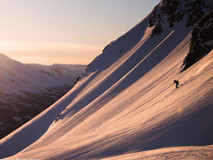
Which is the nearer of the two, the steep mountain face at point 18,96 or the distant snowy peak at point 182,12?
the distant snowy peak at point 182,12

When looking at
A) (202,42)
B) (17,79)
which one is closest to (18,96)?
(17,79)

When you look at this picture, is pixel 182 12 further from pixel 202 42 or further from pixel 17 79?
pixel 17 79

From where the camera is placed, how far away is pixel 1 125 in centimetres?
7475

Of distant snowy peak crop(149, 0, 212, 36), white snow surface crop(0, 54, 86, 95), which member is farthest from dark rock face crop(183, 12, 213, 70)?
white snow surface crop(0, 54, 86, 95)

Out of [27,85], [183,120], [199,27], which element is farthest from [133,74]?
[27,85]

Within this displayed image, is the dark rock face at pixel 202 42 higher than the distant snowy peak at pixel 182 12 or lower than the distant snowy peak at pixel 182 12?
lower

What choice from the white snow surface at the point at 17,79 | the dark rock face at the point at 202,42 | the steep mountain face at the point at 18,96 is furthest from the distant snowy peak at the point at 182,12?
the white snow surface at the point at 17,79

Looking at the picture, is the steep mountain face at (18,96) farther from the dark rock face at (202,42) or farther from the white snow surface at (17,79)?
the dark rock face at (202,42)

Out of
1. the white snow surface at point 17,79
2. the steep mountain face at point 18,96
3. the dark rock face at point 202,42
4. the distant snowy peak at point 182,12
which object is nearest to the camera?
the dark rock face at point 202,42

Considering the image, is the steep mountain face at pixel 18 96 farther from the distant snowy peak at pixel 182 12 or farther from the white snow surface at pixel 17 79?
the distant snowy peak at pixel 182 12

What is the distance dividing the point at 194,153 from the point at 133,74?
30.0 metres

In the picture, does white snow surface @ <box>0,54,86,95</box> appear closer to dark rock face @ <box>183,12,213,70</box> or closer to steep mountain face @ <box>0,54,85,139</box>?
steep mountain face @ <box>0,54,85,139</box>

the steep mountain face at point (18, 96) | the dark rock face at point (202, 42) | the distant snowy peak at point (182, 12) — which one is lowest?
the dark rock face at point (202, 42)

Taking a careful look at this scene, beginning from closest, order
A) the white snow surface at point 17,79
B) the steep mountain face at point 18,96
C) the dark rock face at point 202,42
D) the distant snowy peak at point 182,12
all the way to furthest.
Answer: the dark rock face at point 202,42, the distant snowy peak at point 182,12, the steep mountain face at point 18,96, the white snow surface at point 17,79
